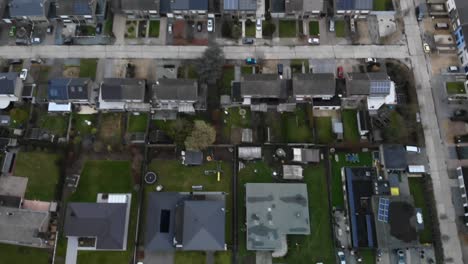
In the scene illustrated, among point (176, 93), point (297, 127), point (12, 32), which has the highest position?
point (12, 32)

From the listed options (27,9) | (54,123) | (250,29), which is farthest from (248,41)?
(27,9)

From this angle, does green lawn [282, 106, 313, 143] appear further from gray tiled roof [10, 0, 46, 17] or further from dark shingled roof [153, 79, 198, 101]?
gray tiled roof [10, 0, 46, 17]

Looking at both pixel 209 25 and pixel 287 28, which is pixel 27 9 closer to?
pixel 209 25

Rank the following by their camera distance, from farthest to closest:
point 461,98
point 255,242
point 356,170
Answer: point 461,98, point 356,170, point 255,242

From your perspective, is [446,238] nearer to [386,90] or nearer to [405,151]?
[405,151]

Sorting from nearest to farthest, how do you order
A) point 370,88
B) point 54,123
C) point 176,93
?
point 176,93
point 370,88
point 54,123

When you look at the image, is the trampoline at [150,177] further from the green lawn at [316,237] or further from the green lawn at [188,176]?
the green lawn at [316,237]

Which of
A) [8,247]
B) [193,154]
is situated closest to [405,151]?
[193,154]

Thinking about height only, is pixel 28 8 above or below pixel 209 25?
above
